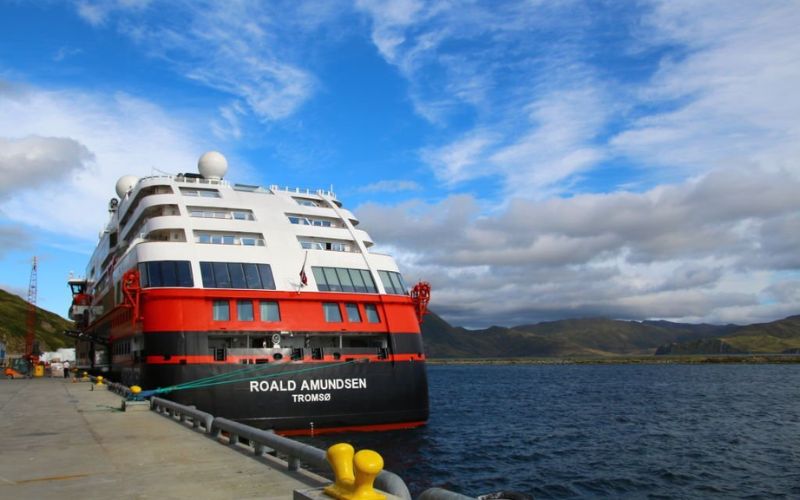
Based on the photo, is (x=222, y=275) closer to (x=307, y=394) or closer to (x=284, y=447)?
(x=307, y=394)

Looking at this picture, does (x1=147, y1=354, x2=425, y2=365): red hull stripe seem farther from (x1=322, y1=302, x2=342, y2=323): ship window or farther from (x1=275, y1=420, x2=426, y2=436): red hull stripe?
(x1=275, y1=420, x2=426, y2=436): red hull stripe

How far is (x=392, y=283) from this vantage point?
29141 millimetres

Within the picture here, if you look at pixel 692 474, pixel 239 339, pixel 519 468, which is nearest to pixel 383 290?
pixel 239 339

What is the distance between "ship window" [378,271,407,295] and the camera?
Result: 1133 inches

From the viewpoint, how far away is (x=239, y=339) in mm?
25656

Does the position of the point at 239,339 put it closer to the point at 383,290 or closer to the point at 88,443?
the point at 383,290

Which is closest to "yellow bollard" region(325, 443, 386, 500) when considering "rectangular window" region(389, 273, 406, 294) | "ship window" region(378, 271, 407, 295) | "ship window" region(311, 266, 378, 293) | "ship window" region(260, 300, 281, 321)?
"ship window" region(260, 300, 281, 321)

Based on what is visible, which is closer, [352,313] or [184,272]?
[184,272]

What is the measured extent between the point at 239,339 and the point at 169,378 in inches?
127

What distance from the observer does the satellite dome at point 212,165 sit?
125 feet

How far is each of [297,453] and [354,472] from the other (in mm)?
3640

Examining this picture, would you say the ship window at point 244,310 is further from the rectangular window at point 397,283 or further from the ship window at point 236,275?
the rectangular window at point 397,283

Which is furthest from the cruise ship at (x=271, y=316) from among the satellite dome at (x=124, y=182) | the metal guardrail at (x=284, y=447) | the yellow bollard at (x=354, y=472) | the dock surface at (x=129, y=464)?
the satellite dome at (x=124, y=182)

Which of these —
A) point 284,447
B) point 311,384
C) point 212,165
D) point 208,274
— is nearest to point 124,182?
point 212,165
